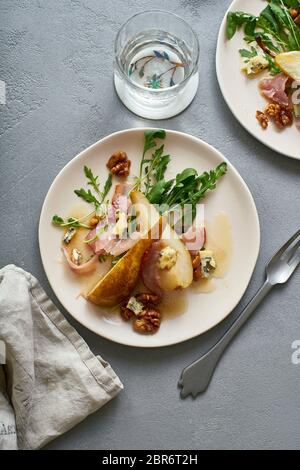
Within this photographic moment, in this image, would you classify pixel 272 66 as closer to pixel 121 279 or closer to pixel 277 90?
pixel 277 90

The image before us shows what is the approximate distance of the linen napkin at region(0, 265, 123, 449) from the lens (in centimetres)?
194

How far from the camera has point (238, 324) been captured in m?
2.02

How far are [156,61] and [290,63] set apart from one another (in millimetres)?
354

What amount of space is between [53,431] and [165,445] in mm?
283

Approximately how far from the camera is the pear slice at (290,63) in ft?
6.86

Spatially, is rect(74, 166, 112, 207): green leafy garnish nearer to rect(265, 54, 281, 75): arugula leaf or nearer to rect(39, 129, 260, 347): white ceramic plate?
rect(39, 129, 260, 347): white ceramic plate

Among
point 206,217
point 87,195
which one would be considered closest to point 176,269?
point 206,217

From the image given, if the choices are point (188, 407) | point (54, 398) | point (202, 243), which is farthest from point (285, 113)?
point (54, 398)

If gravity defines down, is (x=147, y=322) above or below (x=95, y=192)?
below

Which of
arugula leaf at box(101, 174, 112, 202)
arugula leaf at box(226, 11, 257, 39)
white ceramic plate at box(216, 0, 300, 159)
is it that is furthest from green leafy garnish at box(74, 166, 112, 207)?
arugula leaf at box(226, 11, 257, 39)

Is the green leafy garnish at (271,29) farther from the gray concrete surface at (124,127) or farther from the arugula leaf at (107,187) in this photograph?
the arugula leaf at (107,187)

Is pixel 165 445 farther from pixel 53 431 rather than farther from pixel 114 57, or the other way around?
pixel 114 57

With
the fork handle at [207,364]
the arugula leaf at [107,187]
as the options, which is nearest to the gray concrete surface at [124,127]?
the fork handle at [207,364]

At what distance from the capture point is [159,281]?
197cm
